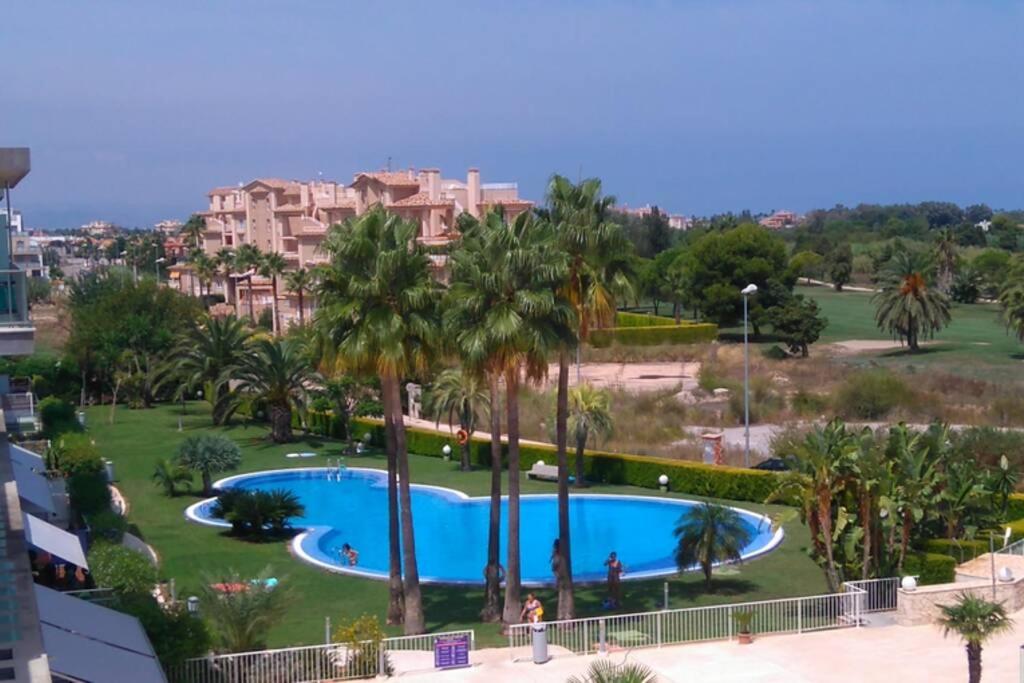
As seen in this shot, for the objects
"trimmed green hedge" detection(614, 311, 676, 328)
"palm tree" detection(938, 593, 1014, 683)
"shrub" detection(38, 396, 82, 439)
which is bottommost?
"shrub" detection(38, 396, 82, 439)

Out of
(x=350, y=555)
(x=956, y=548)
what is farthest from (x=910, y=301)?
(x=350, y=555)

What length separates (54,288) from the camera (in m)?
127

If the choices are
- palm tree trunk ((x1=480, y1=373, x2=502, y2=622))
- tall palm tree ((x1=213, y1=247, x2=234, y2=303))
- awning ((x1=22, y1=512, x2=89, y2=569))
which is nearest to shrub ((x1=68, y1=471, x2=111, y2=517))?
awning ((x1=22, y1=512, x2=89, y2=569))

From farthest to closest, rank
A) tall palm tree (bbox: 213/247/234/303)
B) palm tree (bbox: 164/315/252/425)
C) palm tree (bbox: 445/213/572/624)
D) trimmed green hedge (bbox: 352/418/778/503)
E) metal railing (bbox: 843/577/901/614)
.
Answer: tall palm tree (bbox: 213/247/234/303) < palm tree (bbox: 164/315/252/425) < trimmed green hedge (bbox: 352/418/778/503) < metal railing (bbox: 843/577/901/614) < palm tree (bbox: 445/213/572/624)

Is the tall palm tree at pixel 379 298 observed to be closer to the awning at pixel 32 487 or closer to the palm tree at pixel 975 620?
the awning at pixel 32 487

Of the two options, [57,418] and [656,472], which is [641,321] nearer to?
[656,472]

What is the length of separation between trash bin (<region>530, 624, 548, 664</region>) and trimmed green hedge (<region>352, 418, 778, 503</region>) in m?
15.3

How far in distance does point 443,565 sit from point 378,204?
37.1ft

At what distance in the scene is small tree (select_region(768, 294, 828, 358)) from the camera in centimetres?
6322

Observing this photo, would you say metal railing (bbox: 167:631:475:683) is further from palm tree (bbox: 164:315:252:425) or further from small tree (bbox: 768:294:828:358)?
small tree (bbox: 768:294:828:358)

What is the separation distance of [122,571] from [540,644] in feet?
Result: 23.9

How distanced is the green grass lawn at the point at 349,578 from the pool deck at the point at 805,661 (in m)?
2.73

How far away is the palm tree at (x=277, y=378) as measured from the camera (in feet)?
147

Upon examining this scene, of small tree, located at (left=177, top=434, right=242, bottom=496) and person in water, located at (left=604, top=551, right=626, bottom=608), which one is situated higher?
small tree, located at (left=177, top=434, right=242, bottom=496)
